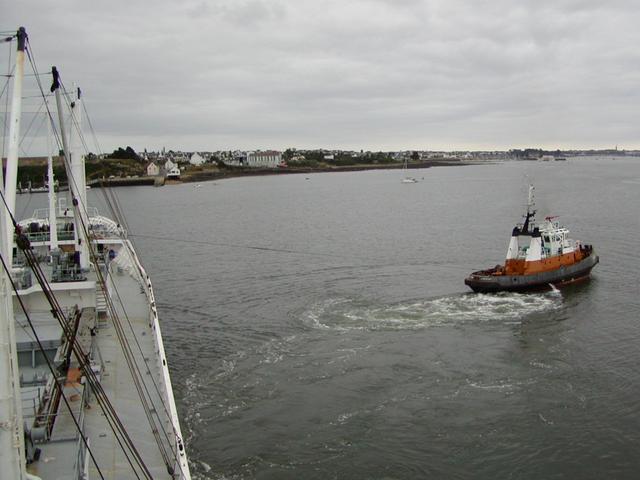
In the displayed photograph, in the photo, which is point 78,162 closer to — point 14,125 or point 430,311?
point 14,125

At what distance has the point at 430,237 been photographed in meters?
57.7

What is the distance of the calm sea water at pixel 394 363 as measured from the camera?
702 inches

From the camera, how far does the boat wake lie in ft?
97.8

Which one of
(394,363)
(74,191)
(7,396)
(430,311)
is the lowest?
(394,363)

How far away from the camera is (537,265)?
3719 cm

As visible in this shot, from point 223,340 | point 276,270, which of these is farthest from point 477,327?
point 276,270

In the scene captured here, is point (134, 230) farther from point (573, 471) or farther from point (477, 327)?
point (573, 471)

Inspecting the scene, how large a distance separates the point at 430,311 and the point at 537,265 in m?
9.55

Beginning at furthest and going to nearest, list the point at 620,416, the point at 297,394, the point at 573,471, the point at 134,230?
the point at 134,230 → the point at 297,394 → the point at 620,416 → the point at 573,471

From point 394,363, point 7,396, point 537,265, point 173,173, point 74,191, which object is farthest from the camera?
point 173,173

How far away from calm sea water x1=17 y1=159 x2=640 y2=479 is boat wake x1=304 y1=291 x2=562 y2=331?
16cm

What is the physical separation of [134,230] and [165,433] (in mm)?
56895

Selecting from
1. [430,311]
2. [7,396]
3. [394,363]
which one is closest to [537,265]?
[430,311]

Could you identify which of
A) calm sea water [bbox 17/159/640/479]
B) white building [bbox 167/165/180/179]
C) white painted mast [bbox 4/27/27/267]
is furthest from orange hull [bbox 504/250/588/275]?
white building [bbox 167/165/180/179]
